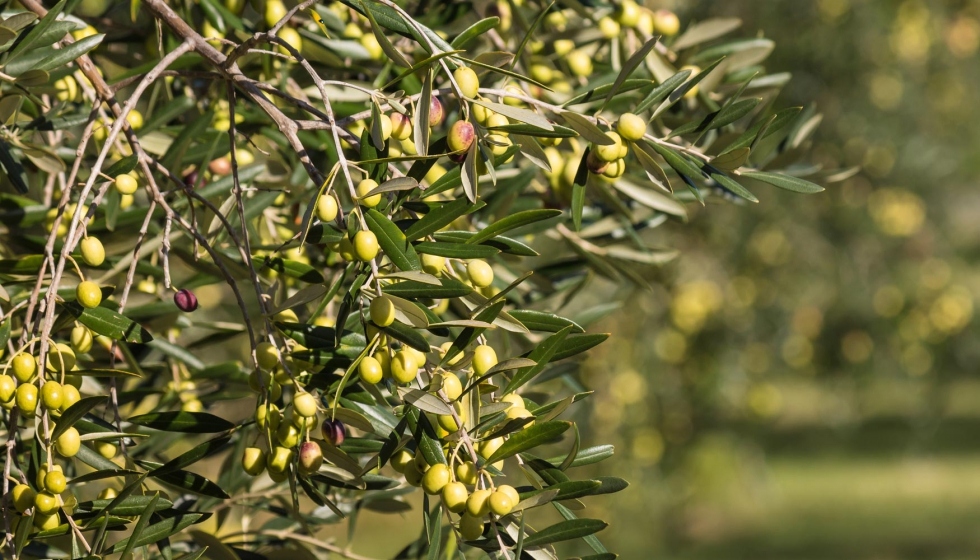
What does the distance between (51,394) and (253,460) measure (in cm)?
19

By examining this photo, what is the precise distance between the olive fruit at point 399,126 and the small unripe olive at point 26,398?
38 cm

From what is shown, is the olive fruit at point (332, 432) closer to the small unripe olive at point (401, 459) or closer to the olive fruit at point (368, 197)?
the small unripe olive at point (401, 459)

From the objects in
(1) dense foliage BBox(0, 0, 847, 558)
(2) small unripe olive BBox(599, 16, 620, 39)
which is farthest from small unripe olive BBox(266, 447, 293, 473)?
(2) small unripe olive BBox(599, 16, 620, 39)

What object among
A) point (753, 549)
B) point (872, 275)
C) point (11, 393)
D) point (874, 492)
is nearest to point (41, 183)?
point (11, 393)

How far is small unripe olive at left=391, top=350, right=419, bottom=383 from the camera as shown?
2.33ft

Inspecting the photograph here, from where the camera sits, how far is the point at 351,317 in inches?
36.2

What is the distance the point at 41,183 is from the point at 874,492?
28.2 ft

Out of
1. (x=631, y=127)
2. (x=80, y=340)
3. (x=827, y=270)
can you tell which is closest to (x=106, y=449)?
(x=80, y=340)

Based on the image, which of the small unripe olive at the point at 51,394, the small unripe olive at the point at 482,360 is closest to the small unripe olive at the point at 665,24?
the small unripe olive at the point at 482,360

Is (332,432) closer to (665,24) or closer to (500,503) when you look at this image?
(500,503)

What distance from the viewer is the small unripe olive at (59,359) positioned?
0.75m

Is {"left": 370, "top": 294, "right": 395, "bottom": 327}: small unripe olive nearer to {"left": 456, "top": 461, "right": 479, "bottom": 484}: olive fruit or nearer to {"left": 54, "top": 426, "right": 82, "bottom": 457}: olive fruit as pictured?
{"left": 456, "top": 461, "right": 479, "bottom": 484}: olive fruit

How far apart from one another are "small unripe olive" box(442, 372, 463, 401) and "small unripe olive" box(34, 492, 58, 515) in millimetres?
351

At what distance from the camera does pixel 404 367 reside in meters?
0.71
